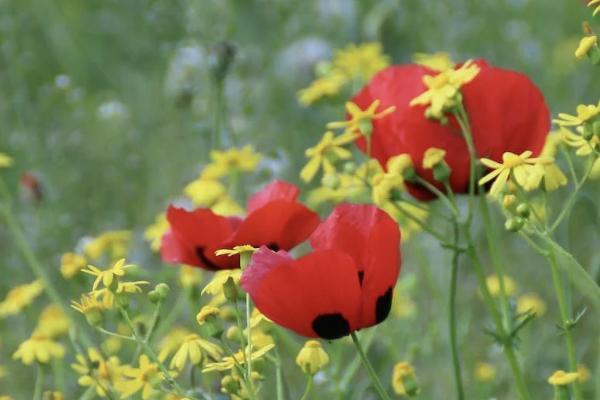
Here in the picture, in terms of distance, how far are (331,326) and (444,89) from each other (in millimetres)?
199

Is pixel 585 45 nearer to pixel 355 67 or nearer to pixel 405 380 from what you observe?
pixel 405 380

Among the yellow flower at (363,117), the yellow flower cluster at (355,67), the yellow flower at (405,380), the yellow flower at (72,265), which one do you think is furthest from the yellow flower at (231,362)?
the yellow flower cluster at (355,67)

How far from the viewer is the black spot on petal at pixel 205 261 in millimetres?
923

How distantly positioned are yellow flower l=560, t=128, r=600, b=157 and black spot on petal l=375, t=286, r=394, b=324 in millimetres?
162

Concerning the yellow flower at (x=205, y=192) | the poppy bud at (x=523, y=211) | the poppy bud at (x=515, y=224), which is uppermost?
the yellow flower at (x=205, y=192)

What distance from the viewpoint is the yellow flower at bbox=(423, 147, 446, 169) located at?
867 millimetres

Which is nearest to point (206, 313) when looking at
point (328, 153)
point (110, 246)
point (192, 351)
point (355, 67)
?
point (192, 351)

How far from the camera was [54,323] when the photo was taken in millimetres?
1169

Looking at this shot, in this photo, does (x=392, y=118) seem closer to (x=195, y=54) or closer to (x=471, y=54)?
(x=195, y=54)

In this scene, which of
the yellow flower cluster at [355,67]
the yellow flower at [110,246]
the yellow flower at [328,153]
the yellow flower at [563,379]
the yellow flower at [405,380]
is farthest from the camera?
the yellow flower cluster at [355,67]

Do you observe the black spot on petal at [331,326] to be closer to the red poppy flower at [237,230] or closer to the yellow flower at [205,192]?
the red poppy flower at [237,230]

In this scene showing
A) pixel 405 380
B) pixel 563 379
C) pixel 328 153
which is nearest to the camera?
pixel 563 379

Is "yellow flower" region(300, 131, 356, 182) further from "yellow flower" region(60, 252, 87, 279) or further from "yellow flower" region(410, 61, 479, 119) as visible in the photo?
"yellow flower" region(60, 252, 87, 279)

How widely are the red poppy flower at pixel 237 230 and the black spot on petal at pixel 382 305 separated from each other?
0.44ft
